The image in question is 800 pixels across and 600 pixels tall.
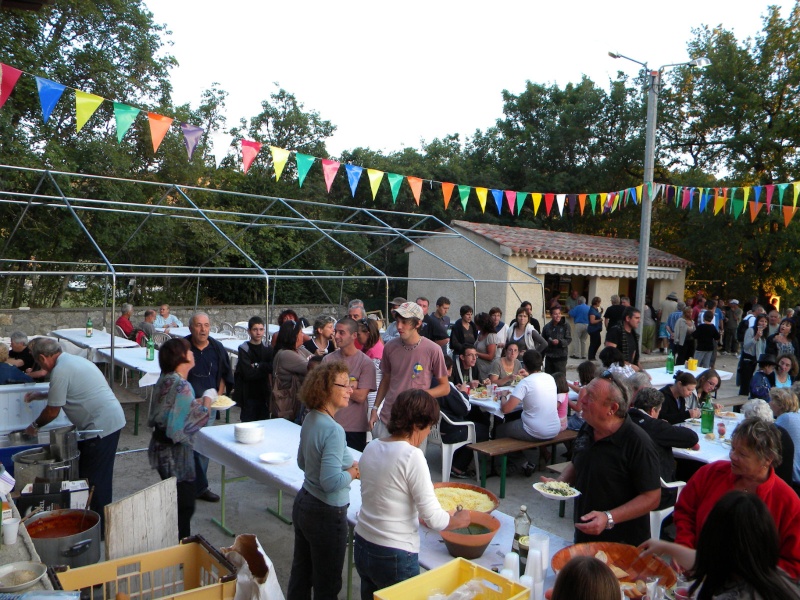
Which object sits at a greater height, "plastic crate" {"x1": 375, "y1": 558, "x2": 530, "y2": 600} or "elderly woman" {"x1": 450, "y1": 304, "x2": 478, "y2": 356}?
"elderly woman" {"x1": 450, "y1": 304, "x2": 478, "y2": 356}

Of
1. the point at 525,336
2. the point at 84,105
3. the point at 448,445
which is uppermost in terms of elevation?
the point at 84,105

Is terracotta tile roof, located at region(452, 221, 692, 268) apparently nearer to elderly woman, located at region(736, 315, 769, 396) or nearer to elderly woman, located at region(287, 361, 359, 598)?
elderly woman, located at region(736, 315, 769, 396)

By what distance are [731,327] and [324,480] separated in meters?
15.3

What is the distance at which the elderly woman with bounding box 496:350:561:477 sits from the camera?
5781 millimetres

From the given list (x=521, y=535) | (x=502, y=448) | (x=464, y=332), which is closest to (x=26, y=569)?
(x=521, y=535)

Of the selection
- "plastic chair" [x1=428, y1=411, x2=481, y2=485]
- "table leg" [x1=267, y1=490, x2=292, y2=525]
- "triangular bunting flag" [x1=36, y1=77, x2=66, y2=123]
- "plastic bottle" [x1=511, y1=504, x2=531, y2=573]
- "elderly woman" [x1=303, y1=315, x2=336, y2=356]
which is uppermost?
"triangular bunting flag" [x1=36, y1=77, x2=66, y2=123]

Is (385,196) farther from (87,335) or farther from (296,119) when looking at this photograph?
(87,335)

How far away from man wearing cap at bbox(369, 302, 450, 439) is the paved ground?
1.13 metres

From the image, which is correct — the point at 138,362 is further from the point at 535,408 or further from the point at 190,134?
the point at 535,408

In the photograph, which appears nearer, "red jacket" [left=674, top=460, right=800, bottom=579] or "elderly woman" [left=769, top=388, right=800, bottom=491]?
"red jacket" [left=674, top=460, right=800, bottom=579]

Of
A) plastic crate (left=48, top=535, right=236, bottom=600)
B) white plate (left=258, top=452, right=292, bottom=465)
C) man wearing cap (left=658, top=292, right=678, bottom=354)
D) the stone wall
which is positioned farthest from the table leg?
man wearing cap (left=658, top=292, right=678, bottom=354)

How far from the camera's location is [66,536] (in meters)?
3.22

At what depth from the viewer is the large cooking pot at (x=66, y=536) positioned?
10.4 feet

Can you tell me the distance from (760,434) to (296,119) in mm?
21061
